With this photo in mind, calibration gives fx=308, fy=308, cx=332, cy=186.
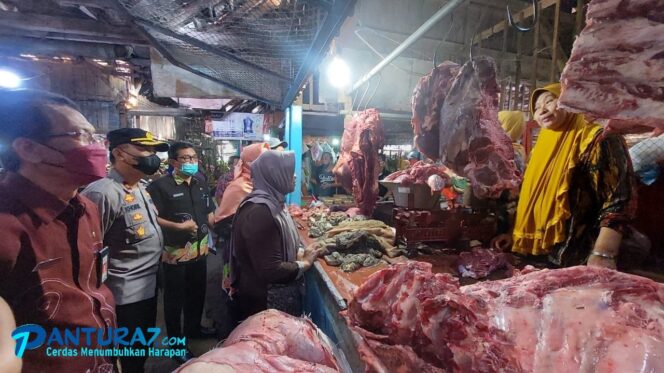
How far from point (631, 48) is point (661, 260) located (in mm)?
2811

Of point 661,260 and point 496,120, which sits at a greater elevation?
point 496,120

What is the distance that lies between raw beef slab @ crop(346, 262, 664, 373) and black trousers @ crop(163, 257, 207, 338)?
3503 mm

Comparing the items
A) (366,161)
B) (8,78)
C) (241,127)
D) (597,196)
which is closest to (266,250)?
(597,196)

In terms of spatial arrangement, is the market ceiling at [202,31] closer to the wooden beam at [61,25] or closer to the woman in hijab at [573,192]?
the wooden beam at [61,25]

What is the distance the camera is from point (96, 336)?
70.6 inches

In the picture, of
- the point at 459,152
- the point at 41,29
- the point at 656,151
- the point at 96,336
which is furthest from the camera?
the point at 41,29

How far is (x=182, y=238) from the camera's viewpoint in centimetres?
403

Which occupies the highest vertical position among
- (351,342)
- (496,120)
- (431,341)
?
(496,120)

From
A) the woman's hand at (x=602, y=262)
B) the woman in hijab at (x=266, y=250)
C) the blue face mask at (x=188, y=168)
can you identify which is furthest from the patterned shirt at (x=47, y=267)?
the woman's hand at (x=602, y=262)

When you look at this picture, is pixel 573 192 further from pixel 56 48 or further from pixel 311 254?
pixel 56 48

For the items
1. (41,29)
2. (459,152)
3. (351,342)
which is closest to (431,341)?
(351,342)

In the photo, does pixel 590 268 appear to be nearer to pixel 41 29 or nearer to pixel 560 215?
pixel 560 215

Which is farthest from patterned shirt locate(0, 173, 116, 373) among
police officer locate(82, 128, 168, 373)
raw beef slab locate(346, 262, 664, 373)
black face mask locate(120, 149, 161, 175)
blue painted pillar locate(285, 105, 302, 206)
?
blue painted pillar locate(285, 105, 302, 206)

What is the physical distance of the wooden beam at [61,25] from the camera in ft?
11.1
